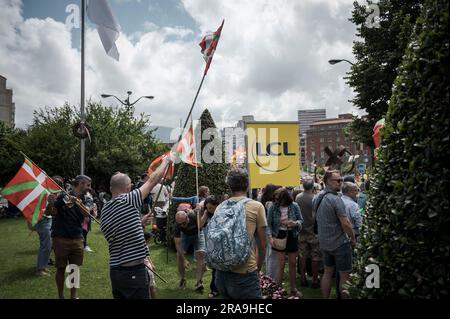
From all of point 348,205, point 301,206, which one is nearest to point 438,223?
point 348,205

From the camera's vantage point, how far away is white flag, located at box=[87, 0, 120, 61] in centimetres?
707

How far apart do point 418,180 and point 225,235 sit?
1658 mm

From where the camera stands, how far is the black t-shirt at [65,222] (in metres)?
5.46

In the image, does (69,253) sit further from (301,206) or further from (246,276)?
(301,206)

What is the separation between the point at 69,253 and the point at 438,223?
5.20 m

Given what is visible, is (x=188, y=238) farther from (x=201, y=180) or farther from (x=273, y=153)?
(x=201, y=180)

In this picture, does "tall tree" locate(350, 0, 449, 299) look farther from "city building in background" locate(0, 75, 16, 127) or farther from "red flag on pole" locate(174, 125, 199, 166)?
"city building in background" locate(0, 75, 16, 127)


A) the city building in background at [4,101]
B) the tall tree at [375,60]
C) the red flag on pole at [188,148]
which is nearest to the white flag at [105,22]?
the red flag on pole at [188,148]

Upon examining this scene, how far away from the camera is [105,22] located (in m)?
7.24

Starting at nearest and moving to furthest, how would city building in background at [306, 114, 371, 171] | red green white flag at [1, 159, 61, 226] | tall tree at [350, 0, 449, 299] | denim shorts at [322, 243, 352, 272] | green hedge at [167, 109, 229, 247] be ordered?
tall tree at [350, 0, 449, 299], denim shorts at [322, 243, 352, 272], red green white flag at [1, 159, 61, 226], green hedge at [167, 109, 229, 247], city building in background at [306, 114, 371, 171]

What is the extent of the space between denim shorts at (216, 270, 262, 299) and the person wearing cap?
122 inches

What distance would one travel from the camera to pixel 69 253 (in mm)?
5484

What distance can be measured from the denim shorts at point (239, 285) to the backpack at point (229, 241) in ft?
0.44

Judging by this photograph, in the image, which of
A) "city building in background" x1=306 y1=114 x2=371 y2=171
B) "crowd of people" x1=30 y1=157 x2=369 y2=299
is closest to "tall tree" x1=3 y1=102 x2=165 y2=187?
"crowd of people" x1=30 y1=157 x2=369 y2=299
